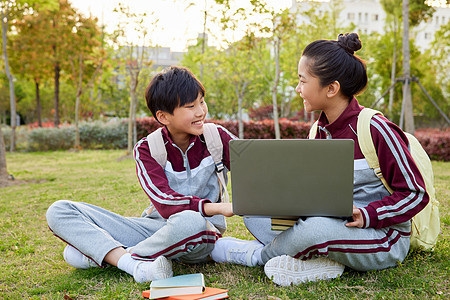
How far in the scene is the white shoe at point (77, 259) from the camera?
2535 mm

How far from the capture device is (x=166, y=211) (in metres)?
2.38

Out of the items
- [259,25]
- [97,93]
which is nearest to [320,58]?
[259,25]

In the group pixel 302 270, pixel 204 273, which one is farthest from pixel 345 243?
pixel 204 273

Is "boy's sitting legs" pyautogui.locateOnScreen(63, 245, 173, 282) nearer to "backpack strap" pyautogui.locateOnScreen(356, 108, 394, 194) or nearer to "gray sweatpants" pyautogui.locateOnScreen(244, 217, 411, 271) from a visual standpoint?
"gray sweatpants" pyautogui.locateOnScreen(244, 217, 411, 271)

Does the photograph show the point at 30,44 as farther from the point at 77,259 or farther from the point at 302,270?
the point at 302,270

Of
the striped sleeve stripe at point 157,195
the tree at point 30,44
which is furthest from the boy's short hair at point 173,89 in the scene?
the tree at point 30,44

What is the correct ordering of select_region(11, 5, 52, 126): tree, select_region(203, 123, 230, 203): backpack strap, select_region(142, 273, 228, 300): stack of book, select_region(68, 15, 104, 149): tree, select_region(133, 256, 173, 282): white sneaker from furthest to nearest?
1. select_region(11, 5, 52, 126): tree
2. select_region(68, 15, 104, 149): tree
3. select_region(203, 123, 230, 203): backpack strap
4. select_region(133, 256, 173, 282): white sneaker
5. select_region(142, 273, 228, 300): stack of book

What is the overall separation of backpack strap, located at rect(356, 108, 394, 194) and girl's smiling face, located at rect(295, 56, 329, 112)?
25 centimetres

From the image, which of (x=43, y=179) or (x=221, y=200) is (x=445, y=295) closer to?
(x=221, y=200)

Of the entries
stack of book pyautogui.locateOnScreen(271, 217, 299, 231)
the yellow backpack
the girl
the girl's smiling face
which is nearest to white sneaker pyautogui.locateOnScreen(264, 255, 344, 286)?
the girl

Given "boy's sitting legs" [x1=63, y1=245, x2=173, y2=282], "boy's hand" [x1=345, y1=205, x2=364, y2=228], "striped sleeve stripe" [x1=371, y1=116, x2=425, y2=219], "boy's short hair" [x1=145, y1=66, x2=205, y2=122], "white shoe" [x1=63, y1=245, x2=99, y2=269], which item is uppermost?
"boy's short hair" [x1=145, y1=66, x2=205, y2=122]

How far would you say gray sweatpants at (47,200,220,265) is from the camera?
225cm

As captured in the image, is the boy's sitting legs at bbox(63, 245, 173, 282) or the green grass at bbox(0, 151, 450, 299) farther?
the boy's sitting legs at bbox(63, 245, 173, 282)

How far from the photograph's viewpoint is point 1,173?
683 centimetres
